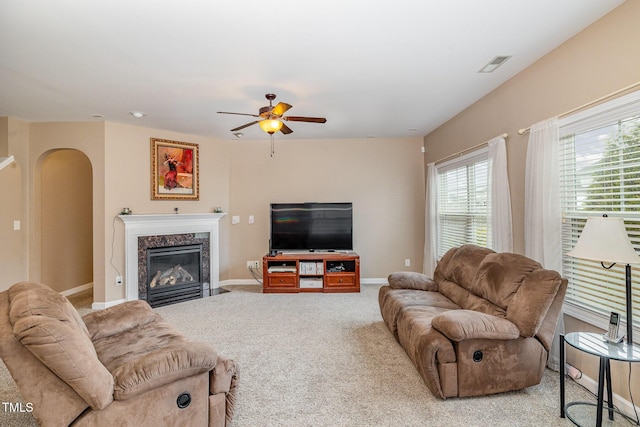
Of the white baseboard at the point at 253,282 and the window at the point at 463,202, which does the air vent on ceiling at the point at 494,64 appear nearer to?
the window at the point at 463,202

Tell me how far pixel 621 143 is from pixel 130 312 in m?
3.80

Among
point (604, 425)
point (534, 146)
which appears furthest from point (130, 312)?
point (534, 146)

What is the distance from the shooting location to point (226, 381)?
1.84 metres

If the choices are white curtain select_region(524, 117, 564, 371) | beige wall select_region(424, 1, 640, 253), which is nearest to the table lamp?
white curtain select_region(524, 117, 564, 371)

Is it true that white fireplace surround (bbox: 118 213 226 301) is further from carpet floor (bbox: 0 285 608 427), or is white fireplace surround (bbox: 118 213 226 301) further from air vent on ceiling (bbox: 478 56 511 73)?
air vent on ceiling (bbox: 478 56 511 73)

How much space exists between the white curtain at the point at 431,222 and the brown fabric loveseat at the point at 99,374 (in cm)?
385

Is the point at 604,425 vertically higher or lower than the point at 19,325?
lower

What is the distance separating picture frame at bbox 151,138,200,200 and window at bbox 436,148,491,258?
13.3 feet

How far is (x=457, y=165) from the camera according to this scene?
4.32 meters

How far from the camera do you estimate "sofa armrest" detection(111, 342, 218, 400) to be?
1.53 metres

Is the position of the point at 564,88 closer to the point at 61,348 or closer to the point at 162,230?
the point at 61,348

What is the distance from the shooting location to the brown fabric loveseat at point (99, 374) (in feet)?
4.44

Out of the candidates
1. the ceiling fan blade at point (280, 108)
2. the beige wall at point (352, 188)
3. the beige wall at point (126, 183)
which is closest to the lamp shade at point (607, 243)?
the ceiling fan blade at point (280, 108)

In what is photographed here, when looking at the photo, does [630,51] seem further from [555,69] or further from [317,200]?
[317,200]
